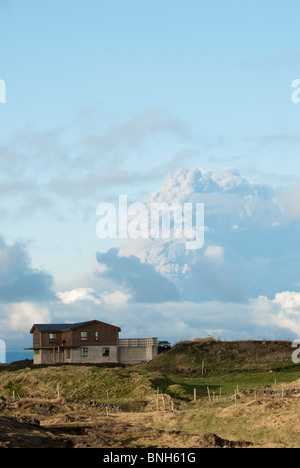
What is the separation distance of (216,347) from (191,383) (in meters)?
29.9

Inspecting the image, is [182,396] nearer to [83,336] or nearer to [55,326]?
[83,336]

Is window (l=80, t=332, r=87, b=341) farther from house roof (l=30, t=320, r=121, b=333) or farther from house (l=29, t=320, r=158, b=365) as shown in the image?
house roof (l=30, t=320, r=121, b=333)

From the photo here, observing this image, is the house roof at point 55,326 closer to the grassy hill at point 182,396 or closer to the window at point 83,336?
the window at point 83,336

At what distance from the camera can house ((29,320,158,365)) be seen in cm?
12162

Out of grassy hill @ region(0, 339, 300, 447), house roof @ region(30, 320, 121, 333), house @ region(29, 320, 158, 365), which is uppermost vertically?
house roof @ region(30, 320, 121, 333)

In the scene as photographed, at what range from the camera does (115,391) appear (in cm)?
7744

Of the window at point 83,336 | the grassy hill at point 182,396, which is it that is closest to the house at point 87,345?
the window at point 83,336

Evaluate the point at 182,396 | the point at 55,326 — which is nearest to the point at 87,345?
the point at 55,326

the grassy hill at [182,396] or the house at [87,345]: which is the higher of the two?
the house at [87,345]

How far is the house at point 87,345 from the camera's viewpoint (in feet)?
399

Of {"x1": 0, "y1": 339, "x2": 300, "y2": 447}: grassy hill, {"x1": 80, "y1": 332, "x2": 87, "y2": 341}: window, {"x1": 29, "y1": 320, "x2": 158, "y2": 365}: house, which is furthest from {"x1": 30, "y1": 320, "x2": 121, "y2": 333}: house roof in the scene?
{"x1": 0, "y1": 339, "x2": 300, "y2": 447}: grassy hill

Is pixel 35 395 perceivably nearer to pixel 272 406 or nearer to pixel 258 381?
pixel 258 381

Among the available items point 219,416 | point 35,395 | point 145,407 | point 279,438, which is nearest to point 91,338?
point 35,395

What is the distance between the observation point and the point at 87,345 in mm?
122000
